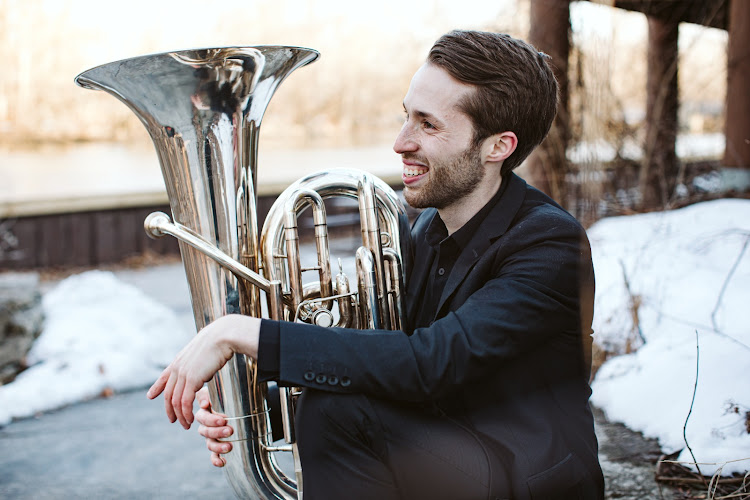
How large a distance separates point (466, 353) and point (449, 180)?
48cm

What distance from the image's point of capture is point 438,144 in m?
1.64

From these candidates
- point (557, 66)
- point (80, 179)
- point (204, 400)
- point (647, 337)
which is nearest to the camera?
point (204, 400)

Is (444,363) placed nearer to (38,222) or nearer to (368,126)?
(38,222)

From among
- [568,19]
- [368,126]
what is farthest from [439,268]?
[368,126]

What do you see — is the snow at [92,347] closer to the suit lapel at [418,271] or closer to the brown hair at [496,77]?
Result: the suit lapel at [418,271]

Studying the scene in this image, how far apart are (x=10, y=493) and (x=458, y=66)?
92.1 inches

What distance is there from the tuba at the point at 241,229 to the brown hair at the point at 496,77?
1.17ft

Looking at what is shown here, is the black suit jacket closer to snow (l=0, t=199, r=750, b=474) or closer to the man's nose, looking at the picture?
the man's nose

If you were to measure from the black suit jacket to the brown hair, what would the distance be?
0.20m

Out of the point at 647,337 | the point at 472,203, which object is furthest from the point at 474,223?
the point at 647,337

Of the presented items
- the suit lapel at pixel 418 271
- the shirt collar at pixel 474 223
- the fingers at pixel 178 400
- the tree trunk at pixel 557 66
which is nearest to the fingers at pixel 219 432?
the fingers at pixel 178 400

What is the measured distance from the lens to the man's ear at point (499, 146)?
1655mm

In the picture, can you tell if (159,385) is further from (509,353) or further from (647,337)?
(647,337)

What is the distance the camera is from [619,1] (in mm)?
5184
